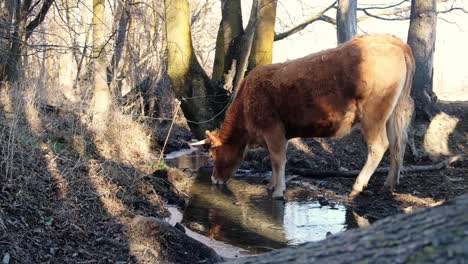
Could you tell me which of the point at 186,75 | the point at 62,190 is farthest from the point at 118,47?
the point at 62,190

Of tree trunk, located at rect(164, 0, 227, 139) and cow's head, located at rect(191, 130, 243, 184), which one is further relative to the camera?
tree trunk, located at rect(164, 0, 227, 139)

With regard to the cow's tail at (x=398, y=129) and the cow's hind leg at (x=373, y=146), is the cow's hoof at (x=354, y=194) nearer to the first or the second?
the cow's hind leg at (x=373, y=146)

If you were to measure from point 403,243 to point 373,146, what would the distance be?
7.67m

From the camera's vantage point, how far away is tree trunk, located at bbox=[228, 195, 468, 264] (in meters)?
1.49

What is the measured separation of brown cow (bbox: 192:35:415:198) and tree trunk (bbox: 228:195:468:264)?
7.26 meters

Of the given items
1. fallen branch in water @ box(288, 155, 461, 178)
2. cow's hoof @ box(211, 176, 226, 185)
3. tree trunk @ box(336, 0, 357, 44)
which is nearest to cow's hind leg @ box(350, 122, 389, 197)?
fallen branch in water @ box(288, 155, 461, 178)

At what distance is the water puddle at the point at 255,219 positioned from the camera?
6.86 m

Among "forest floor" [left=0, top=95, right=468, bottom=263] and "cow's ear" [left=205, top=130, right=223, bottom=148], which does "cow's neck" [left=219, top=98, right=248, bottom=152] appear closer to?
"cow's ear" [left=205, top=130, right=223, bottom=148]

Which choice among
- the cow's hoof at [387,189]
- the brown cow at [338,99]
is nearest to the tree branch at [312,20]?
the brown cow at [338,99]

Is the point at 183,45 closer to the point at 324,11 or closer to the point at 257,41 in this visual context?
the point at 257,41

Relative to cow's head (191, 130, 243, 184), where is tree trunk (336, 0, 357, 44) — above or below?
above

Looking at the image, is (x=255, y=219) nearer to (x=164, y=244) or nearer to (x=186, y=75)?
(x=164, y=244)

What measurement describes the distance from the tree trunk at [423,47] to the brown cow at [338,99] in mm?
2915

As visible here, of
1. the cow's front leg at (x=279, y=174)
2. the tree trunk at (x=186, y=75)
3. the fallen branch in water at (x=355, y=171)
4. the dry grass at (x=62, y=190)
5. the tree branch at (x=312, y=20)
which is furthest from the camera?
the tree branch at (x=312, y=20)
